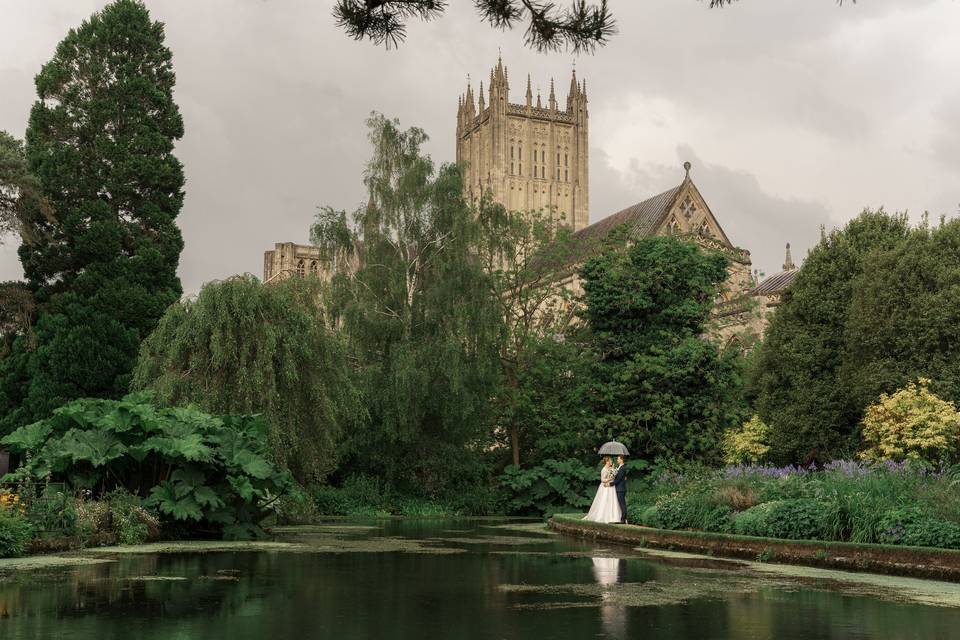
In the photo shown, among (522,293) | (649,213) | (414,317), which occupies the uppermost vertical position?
(649,213)

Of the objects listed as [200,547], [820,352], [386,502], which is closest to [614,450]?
[200,547]

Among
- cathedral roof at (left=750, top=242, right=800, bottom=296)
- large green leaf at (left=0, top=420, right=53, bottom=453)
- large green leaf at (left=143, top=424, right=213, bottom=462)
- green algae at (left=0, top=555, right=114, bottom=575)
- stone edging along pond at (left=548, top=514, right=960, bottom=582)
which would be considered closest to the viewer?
green algae at (left=0, top=555, right=114, bottom=575)

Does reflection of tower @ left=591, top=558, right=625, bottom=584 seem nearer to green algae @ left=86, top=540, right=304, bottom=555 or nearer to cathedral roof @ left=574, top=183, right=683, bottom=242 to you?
green algae @ left=86, top=540, right=304, bottom=555

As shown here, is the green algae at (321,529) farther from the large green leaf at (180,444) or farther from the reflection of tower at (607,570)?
the reflection of tower at (607,570)

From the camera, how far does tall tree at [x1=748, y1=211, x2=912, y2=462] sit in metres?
29.3

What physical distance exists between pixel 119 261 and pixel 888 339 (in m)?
26.0

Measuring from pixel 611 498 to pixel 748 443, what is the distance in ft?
35.6

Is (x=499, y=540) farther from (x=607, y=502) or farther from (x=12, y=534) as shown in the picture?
(x=12, y=534)

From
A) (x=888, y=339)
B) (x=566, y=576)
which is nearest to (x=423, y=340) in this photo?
(x=888, y=339)

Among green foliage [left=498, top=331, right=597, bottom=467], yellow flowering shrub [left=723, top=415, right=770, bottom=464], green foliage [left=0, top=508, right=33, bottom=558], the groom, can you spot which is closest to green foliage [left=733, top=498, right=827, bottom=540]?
the groom

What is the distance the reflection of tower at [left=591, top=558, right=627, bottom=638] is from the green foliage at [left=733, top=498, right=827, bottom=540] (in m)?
2.31

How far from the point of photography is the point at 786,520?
14.7 m

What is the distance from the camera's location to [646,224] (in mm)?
62312

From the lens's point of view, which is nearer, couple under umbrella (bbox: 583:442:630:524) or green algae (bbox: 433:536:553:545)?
green algae (bbox: 433:536:553:545)
